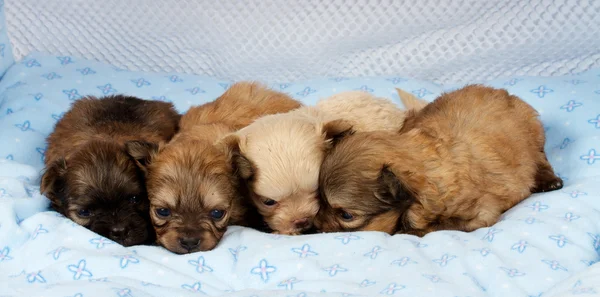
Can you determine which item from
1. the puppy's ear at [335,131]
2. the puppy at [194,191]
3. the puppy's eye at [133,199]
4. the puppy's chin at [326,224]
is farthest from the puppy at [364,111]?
the puppy's eye at [133,199]

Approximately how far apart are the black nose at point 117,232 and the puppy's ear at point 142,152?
1.25ft

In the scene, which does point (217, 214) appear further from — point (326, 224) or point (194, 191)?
point (326, 224)

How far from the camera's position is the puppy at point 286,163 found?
4.32 meters

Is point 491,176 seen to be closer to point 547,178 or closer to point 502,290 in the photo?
point 547,178

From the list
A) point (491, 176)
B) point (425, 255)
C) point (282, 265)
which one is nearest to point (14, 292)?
point (282, 265)

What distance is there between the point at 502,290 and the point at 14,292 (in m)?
2.26

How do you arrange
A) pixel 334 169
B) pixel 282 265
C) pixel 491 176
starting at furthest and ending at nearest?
pixel 491 176 < pixel 334 169 < pixel 282 265

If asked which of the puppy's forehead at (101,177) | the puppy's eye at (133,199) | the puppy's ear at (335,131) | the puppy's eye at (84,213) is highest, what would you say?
the puppy's ear at (335,131)

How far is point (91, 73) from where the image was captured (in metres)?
6.45

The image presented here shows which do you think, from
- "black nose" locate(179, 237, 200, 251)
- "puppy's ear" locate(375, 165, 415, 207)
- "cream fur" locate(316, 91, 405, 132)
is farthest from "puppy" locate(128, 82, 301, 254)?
"cream fur" locate(316, 91, 405, 132)

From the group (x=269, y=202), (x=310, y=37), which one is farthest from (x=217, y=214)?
(x=310, y=37)

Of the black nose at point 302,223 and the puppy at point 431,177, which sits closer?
the puppy at point 431,177

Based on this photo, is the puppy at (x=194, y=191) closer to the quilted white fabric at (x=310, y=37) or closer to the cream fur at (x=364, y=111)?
the cream fur at (x=364, y=111)

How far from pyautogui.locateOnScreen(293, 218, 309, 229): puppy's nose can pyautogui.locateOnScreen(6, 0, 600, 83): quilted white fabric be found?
270 cm
